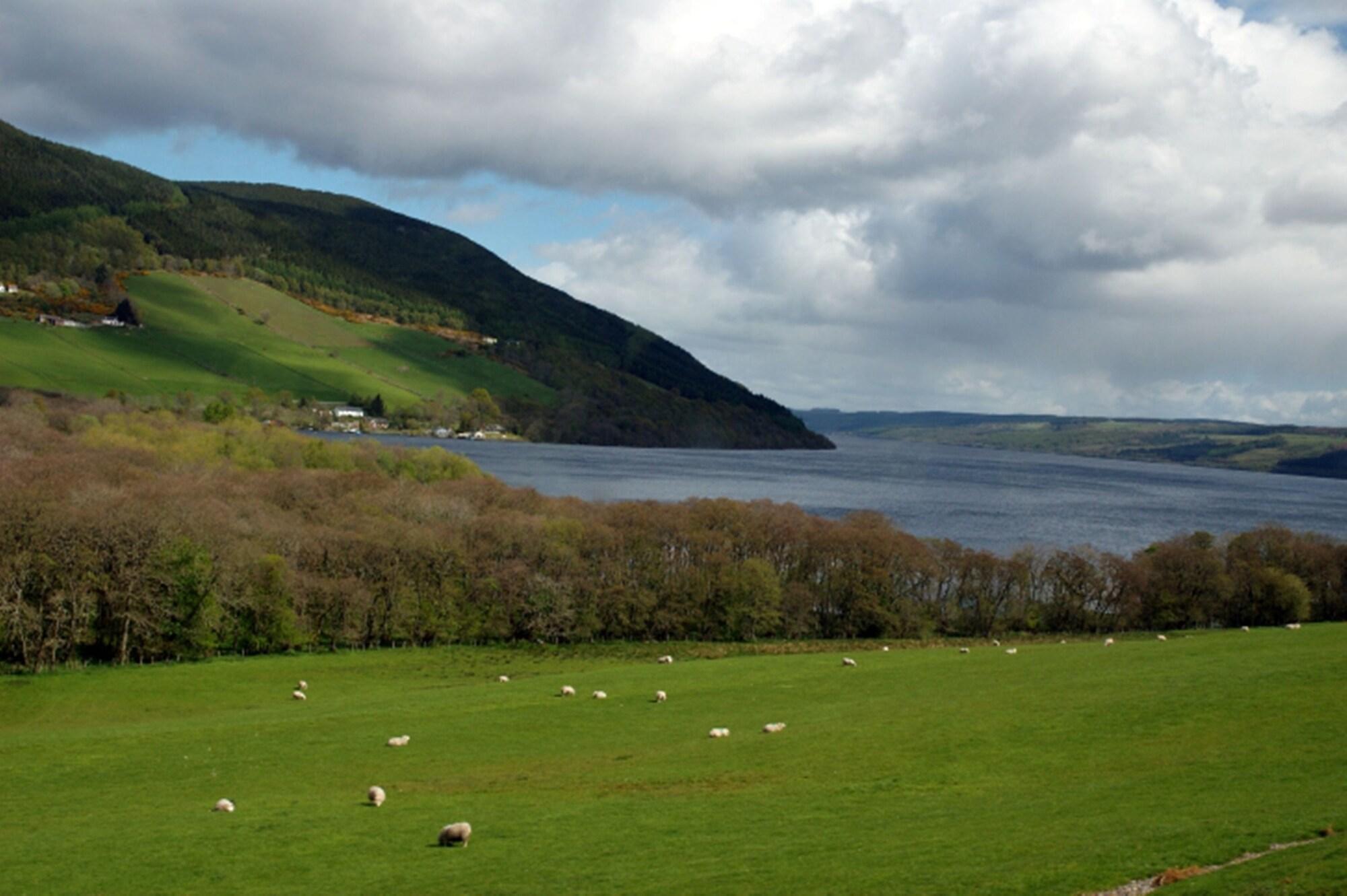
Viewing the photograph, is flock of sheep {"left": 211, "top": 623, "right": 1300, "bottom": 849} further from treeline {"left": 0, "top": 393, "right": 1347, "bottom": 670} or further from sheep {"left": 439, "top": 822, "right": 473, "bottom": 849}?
treeline {"left": 0, "top": 393, "right": 1347, "bottom": 670}

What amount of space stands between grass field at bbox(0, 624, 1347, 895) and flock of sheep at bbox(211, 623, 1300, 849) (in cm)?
35

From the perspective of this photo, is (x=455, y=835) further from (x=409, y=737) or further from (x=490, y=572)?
(x=490, y=572)

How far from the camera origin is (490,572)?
238 ft

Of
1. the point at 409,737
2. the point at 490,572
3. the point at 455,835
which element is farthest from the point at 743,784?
the point at 490,572

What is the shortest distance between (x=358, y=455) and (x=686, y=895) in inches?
4277

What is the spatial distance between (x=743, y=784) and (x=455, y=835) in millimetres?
7489

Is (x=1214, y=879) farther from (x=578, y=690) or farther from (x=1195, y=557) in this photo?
(x=1195, y=557)

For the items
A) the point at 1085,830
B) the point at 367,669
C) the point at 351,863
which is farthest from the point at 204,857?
the point at 367,669

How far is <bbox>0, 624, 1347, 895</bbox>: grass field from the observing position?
18141 millimetres

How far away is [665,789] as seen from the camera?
2558cm

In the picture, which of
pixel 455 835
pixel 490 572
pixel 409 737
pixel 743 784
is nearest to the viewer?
pixel 455 835

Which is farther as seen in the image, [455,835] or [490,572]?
[490,572]

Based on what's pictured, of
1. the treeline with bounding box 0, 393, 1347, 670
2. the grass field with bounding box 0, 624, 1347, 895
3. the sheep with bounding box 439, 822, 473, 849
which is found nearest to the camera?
the grass field with bounding box 0, 624, 1347, 895

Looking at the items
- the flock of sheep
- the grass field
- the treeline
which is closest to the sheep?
the flock of sheep
